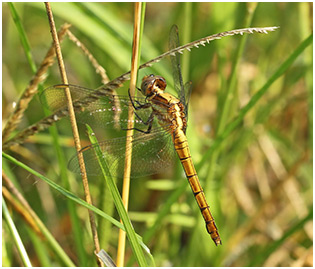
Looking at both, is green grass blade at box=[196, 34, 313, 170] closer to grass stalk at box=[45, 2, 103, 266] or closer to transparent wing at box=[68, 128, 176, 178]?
transparent wing at box=[68, 128, 176, 178]

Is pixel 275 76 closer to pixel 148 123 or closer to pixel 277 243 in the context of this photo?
pixel 148 123

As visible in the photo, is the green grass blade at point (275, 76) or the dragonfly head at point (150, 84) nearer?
the green grass blade at point (275, 76)

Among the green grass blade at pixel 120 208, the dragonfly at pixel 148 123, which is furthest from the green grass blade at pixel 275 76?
the green grass blade at pixel 120 208

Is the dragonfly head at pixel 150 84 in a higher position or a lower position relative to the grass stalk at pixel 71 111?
higher

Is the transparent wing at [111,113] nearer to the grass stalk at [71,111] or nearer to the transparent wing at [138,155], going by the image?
the transparent wing at [138,155]

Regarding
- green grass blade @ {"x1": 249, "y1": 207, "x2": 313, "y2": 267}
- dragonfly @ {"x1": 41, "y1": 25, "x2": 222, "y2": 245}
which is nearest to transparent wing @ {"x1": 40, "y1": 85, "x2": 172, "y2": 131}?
dragonfly @ {"x1": 41, "y1": 25, "x2": 222, "y2": 245}

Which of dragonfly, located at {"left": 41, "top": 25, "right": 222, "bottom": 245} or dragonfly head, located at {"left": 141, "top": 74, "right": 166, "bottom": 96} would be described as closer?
dragonfly, located at {"left": 41, "top": 25, "right": 222, "bottom": 245}

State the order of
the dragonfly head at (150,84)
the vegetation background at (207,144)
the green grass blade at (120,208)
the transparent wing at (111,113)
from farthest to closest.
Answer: the vegetation background at (207,144) → the dragonfly head at (150,84) → the transparent wing at (111,113) → the green grass blade at (120,208)
